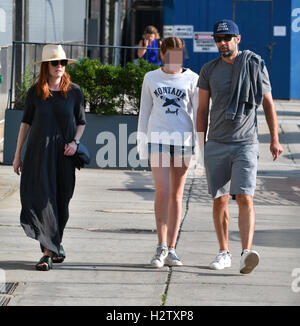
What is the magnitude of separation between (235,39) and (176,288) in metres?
1.89

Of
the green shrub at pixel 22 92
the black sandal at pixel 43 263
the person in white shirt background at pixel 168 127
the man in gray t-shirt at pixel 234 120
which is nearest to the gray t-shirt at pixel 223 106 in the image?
the man in gray t-shirt at pixel 234 120

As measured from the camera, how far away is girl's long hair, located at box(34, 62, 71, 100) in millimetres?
6684

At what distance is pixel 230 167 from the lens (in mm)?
6676

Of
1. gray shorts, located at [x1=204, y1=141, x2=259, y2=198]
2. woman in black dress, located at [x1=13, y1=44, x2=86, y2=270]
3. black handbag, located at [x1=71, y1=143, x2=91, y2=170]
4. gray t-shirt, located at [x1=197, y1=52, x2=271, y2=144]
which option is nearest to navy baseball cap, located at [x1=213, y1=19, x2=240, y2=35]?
gray t-shirt, located at [x1=197, y1=52, x2=271, y2=144]

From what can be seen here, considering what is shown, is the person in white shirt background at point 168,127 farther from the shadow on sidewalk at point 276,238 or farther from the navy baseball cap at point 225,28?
the shadow on sidewalk at point 276,238

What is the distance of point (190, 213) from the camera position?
353 inches

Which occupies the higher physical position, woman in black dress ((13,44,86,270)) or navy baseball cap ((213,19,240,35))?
navy baseball cap ((213,19,240,35))

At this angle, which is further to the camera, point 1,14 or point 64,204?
point 1,14

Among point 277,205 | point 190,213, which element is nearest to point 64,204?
point 190,213

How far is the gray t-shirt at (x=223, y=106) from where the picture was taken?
6.53m

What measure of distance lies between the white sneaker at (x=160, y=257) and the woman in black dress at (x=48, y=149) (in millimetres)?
706

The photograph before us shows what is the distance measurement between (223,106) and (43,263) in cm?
176

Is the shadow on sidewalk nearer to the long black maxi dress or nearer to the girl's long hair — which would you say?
the long black maxi dress
